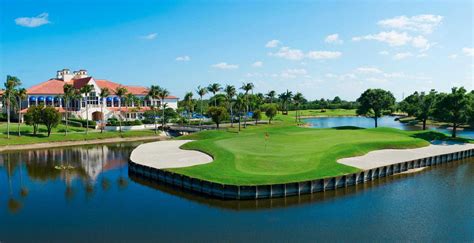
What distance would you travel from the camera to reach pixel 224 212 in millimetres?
34875

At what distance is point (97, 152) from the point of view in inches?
2896

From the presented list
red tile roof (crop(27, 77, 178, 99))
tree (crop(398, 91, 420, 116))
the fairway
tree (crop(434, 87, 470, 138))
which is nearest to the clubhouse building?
red tile roof (crop(27, 77, 178, 99))

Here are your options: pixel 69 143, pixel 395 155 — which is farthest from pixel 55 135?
pixel 395 155

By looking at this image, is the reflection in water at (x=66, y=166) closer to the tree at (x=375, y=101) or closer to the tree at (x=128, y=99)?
the tree at (x=128, y=99)

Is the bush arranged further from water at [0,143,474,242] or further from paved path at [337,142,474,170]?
paved path at [337,142,474,170]

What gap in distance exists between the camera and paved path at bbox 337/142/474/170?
51469 millimetres

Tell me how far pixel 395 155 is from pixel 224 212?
34.3 metres

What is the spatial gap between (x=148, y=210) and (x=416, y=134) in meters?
61.6

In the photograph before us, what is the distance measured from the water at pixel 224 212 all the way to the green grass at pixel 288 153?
3.28m

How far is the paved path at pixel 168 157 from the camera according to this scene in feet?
166

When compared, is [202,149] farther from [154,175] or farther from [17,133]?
[17,133]

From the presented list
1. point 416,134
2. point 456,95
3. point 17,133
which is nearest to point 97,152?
point 17,133

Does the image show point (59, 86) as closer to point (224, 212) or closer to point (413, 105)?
point (224, 212)

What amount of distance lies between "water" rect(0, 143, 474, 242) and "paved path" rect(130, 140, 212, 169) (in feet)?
12.5
